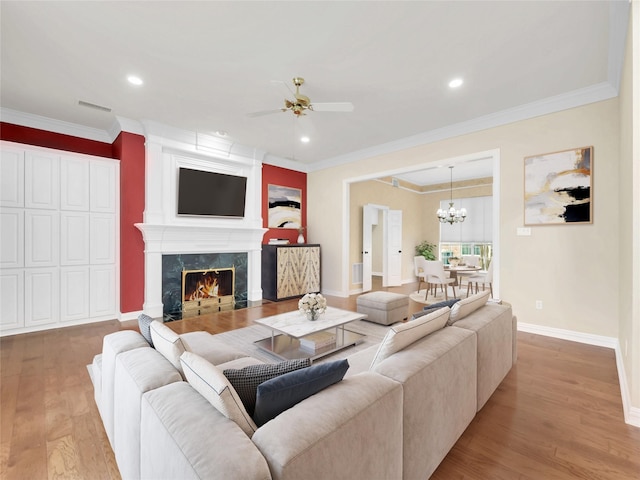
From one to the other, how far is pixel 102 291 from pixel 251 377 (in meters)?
4.40

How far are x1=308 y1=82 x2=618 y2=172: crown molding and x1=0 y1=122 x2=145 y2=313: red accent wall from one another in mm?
3890

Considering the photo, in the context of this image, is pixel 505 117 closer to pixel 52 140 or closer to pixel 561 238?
pixel 561 238

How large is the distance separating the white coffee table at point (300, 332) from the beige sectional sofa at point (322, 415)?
0.96m

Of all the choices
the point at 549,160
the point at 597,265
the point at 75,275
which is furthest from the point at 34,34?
the point at 597,265

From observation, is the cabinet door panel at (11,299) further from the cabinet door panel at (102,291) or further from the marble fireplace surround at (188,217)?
the marble fireplace surround at (188,217)

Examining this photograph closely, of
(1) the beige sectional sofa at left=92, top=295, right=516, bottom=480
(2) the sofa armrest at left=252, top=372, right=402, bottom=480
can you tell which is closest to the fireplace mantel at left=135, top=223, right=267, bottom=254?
(1) the beige sectional sofa at left=92, top=295, right=516, bottom=480

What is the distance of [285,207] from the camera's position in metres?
6.67

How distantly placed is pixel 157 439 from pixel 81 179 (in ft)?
15.2

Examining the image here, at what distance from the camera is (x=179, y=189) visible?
16.2 feet

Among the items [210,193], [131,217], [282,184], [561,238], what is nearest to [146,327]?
[131,217]

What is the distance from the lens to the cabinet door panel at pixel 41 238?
3.89 m

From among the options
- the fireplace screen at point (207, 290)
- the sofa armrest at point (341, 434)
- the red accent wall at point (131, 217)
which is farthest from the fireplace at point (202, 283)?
the sofa armrest at point (341, 434)

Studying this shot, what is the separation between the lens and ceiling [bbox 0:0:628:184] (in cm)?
237

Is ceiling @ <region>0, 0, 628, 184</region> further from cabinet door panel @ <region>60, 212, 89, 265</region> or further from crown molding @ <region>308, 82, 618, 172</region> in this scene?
cabinet door panel @ <region>60, 212, 89, 265</region>
